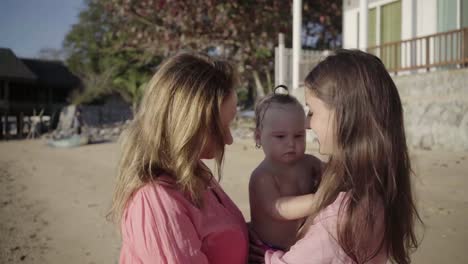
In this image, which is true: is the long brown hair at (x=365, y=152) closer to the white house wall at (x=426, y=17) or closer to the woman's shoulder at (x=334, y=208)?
the woman's shoulder at (x=334, y=208)

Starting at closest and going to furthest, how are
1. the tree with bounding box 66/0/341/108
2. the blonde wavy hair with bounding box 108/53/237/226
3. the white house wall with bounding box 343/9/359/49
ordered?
the blonde wavy hair with bounding box 108/53/237/226
the white house wall with bounding box 343/9/359/49
the tree with bounding box 66/0/341/108

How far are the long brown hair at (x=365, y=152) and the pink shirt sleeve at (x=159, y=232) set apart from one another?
0.54 metres

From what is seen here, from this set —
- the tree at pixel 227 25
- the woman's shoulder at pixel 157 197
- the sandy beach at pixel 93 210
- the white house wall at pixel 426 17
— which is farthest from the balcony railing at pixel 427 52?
the woman's shoulder at pixel 157 197

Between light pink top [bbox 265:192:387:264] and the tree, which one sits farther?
the tree

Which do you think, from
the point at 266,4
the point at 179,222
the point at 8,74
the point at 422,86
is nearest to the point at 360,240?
the point at 179,222

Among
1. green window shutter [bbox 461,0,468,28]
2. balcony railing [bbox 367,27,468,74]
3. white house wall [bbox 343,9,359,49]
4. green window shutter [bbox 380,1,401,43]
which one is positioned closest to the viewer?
balcony railing [bbox 367,27,468,74]

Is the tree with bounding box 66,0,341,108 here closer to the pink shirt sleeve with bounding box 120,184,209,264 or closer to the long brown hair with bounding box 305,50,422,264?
the long brown hair with bounding box 305,50,422,264

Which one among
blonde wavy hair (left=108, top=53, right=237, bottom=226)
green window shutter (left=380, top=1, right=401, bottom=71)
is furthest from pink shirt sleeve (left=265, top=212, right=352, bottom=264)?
green window shutter (left=380, top=1, right=401, bottom=71)

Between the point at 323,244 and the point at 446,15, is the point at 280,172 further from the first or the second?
the point at 446,15

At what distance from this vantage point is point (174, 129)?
5.33 feet

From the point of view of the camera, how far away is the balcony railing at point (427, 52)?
10500mm

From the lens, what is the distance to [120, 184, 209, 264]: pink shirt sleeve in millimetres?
1481

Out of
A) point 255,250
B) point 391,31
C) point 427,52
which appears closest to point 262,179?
point 255,250

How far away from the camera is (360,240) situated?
1.54 m
